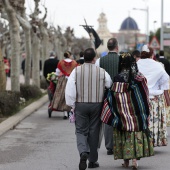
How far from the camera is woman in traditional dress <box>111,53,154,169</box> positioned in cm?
970

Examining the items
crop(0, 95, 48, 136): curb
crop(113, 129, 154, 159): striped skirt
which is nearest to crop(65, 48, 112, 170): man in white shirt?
crop(113, 129, 154, 159): striped skirt

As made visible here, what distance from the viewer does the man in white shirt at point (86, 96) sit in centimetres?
990

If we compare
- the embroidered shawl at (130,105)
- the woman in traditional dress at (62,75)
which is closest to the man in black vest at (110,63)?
the embroidered shawl at (130,105)

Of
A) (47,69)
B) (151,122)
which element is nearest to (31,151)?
(151,122)

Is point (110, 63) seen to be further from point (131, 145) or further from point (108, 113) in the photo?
point (131, 145)

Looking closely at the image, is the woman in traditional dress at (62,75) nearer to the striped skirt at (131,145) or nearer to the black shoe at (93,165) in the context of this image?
the black shoe at (93,165)

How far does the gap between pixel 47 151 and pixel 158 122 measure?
1.85m

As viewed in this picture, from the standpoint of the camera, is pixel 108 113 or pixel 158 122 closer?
pixel 108 113

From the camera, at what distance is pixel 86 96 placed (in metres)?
9.91

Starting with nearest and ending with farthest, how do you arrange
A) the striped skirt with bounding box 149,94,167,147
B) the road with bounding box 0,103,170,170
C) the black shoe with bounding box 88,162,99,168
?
the black shoe with bounding box 88,162,99,168 → the road with bounding box 0,103,170,170 → the striped skirt with bounding box 149,94,167,147

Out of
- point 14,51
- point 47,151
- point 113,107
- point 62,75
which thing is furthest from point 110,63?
point 14,51

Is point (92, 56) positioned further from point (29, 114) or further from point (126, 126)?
point (29, 114)

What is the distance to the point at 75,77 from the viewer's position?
32.6 feet

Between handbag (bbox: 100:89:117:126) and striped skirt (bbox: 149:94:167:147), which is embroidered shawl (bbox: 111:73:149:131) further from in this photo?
striped skirt (bbox: 149:94:167:147)
